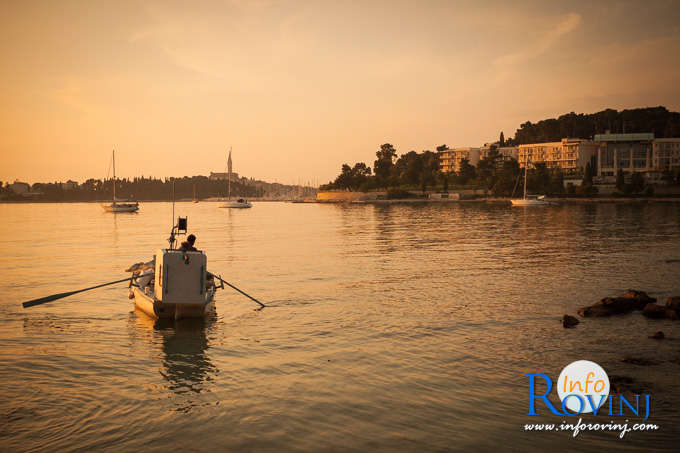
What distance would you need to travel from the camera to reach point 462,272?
31188mm

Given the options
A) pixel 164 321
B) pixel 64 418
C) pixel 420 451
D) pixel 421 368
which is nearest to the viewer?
pixel 420 451

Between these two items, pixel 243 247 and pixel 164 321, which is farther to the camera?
pixel 243 247

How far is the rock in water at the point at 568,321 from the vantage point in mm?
18211

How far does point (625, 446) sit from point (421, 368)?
5455mm

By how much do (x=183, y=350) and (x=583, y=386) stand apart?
39.7 ft

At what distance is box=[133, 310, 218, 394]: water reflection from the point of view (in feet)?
43.9

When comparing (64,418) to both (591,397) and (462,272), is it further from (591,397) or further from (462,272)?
(462,272)

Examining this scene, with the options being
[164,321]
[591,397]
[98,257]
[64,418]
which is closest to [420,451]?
[591,397]

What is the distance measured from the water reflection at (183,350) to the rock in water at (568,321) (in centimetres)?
1275

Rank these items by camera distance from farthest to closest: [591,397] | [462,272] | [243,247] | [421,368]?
[243,247], [462,272], [421,368], [591,397]

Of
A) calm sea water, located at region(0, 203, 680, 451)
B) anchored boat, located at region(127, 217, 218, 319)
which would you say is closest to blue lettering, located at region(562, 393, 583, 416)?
calm sea water, located at region(0, 203, 680, 451)

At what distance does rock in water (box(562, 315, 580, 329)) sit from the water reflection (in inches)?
502

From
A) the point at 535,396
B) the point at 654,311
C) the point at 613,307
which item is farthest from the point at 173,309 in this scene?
the point at 654,311

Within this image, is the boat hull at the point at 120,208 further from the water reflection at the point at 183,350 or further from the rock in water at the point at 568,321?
the rock in water at the point at 568,321
